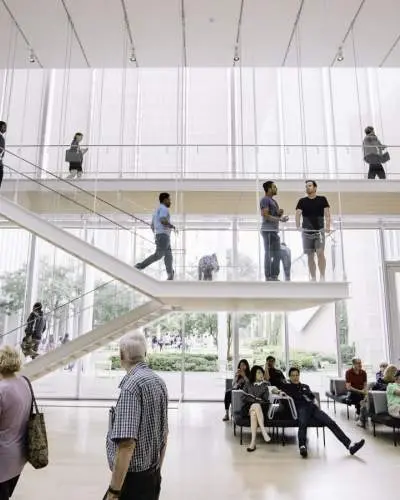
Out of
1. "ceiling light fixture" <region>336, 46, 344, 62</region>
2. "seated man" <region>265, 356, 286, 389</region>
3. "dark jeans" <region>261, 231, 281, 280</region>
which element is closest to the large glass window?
"seated man" <region>265, 356, 286, 389</region>

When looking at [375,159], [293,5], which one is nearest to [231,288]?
[375,159]

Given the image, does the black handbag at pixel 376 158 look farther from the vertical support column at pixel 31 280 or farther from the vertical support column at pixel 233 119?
the vertical support column at pixel 31 280

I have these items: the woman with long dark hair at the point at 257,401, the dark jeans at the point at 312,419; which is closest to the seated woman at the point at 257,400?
the woman with long dark hair at the point at 257,401

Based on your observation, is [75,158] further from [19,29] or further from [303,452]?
[303,452]

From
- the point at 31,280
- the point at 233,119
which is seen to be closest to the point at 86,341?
the point at 31,280

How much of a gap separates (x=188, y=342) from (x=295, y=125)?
24.4 feet

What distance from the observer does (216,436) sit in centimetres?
772

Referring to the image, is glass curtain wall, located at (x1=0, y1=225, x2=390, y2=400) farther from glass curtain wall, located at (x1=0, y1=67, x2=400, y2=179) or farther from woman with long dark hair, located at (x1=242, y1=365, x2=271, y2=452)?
woman with long dark hair, located at (x1=242, y1=365, x2=271, y2=452)

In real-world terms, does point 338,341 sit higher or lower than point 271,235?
lower

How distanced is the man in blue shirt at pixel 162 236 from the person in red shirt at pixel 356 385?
16.6 ft

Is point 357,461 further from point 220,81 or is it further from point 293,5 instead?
point 220,81

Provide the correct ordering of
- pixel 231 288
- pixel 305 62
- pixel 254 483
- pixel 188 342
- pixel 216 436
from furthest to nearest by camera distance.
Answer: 1. pixel 188 342
2. pixel 305 62
3. pixel 216 436
4. pixel 231 288
5. pixel 254 483

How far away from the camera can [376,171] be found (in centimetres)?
988

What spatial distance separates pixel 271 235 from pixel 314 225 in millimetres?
804
